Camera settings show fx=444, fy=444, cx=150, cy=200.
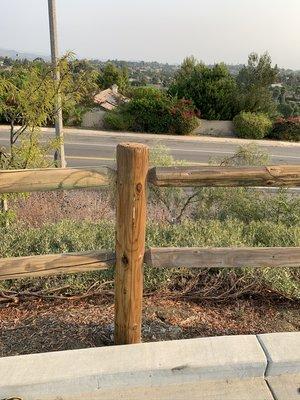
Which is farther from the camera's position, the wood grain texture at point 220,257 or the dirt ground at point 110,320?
the dirt ground at point 110,320

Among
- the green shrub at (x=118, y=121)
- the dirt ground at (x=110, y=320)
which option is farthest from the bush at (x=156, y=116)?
the dirt ground at (x=110, y=320)

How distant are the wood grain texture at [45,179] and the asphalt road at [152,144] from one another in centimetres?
1246

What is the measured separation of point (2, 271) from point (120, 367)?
2.87ft

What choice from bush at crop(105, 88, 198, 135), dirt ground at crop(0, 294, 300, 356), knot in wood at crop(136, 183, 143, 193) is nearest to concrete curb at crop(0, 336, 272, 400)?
dirt ground at crop(0, 294, 300, 356)

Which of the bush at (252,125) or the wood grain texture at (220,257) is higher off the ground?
the wood grain texture at (220,257)

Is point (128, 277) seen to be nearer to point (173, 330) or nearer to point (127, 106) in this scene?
point (173, 330)

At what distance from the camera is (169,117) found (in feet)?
76.7

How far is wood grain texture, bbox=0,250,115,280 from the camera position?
2.61 meters

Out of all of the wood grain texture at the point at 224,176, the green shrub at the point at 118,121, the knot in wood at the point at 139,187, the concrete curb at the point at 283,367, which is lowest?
the green shrub at the point at 118,121

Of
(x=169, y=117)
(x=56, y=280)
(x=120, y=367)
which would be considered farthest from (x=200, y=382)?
(x=169, y=117)

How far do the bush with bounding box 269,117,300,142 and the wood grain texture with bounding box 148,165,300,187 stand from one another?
23.0m

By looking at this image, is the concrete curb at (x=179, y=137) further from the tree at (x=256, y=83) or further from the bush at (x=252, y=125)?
the tree at (x=256, y=83)

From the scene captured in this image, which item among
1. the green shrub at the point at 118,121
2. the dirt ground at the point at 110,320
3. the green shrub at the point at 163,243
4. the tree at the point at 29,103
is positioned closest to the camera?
the dirt ground at the point at 110,320

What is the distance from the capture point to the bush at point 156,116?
23.3m
